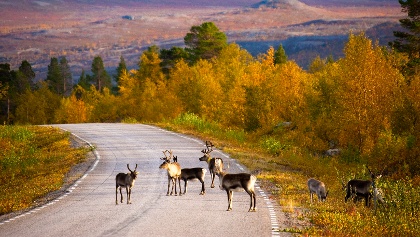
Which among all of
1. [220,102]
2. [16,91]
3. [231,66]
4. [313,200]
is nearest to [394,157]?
[313,200]

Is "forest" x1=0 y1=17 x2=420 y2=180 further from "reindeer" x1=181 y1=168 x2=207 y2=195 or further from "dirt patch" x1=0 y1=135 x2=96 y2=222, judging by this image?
"dirt patch" x1=0 y1=135 x2=96 y2=222

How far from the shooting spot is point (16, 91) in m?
130

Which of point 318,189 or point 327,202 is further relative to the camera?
point 327,202

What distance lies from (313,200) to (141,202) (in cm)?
611

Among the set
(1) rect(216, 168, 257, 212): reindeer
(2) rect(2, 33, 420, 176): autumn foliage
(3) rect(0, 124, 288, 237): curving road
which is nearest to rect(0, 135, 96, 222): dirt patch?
(3) rect(0, 124, 288, 237): curving road

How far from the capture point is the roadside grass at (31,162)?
79.6ft

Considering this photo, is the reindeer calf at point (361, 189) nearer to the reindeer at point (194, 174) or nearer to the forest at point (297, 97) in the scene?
the reindeer at point (194, 174)

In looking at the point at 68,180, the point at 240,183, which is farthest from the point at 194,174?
the point at 68,180

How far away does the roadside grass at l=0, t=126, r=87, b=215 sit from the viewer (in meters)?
24.3

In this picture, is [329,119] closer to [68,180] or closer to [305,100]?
[305,100]

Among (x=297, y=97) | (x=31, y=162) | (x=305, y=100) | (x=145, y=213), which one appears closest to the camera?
(x=145, y=213)

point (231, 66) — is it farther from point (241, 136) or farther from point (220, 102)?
point (241, 136)

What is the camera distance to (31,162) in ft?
124

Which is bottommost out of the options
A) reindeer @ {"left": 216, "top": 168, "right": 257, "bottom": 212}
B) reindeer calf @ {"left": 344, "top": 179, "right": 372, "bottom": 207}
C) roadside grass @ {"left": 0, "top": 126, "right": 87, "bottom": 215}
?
roadside grass @ {"left": 0, "top": 126, "right": 87, "bottom": 215}
